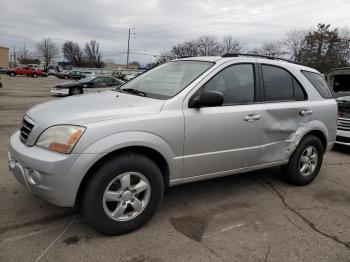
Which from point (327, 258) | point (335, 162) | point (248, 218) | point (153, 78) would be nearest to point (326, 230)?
point (327, 258)

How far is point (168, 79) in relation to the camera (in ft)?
12.9

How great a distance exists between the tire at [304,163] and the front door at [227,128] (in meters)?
0.82

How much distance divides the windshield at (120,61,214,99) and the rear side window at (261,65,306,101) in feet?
2.83

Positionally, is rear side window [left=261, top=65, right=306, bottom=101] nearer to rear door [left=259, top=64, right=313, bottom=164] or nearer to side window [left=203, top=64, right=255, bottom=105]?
rear door [left=259, top=64, right=313, bottom=164]

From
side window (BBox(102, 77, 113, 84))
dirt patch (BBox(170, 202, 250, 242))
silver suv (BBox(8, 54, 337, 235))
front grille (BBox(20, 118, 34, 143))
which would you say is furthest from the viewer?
side window (BBox(102, 77, 113, 84))

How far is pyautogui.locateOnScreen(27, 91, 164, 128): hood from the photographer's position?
295 centimetres

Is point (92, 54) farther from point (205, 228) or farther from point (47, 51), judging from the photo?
point (205, 228)

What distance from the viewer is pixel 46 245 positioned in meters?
2.93

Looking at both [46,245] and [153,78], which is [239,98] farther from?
[46,245]

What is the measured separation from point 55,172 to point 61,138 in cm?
30

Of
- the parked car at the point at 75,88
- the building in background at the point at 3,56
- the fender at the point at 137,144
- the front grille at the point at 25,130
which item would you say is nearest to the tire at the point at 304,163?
the fender at the point at 137,144

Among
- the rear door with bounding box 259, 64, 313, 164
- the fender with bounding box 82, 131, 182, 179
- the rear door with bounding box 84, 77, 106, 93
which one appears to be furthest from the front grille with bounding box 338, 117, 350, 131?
the rear door with bounding box 84, 77, 106, 93

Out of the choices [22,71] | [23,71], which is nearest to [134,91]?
[22,71]

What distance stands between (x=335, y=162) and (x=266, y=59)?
3.05m
